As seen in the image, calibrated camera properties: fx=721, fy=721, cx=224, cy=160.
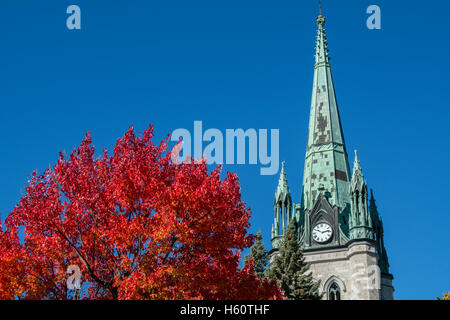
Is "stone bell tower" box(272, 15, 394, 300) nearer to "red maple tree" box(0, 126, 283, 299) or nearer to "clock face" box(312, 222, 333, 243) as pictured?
"clock face" box(312, 222, 333, 243)

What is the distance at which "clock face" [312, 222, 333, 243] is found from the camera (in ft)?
216

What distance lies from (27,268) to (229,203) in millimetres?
8016

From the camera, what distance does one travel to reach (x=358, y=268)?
62.4 m

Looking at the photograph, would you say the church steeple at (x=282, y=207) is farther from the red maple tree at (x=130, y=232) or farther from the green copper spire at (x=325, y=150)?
the red maple tree at (x=130, y=232)

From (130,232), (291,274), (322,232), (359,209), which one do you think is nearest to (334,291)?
(322,232)

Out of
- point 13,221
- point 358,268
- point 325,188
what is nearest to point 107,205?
point 13,221

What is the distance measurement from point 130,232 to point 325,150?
47317 mm

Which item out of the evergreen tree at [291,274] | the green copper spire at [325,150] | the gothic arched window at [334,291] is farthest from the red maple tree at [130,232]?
the green copper spire at [325,150]

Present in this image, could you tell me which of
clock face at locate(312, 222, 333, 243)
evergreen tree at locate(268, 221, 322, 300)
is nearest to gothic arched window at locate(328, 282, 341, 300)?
clock face at locate(312, 222, 333, 243)

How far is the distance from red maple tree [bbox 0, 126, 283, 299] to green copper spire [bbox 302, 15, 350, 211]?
40.5 meters

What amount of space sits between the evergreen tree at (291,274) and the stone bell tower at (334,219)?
13989 mm

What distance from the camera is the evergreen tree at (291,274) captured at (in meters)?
45.0

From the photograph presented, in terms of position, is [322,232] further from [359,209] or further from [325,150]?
[325,150]
